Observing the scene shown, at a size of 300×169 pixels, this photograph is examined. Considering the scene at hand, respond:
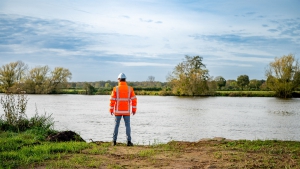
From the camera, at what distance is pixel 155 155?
7789 mm

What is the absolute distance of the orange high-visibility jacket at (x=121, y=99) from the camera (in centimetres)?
941

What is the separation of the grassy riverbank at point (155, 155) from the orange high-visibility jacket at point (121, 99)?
1.13m

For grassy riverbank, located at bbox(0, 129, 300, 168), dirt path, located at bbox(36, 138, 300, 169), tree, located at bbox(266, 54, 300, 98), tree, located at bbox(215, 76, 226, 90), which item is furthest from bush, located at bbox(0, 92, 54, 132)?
tree, located at bbox(215, 76, 226, 90)

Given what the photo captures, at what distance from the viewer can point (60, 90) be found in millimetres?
76312

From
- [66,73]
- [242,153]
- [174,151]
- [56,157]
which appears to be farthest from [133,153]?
[66,73]

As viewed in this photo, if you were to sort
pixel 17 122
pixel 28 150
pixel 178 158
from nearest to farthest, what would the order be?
1. pixel 178 158
2. pixel 28 150
3. pixel 17 122

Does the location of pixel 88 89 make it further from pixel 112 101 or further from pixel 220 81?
pixel 112 101

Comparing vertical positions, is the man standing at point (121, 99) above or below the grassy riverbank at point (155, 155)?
above

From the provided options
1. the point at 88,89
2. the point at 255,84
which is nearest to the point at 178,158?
the point at 88,89

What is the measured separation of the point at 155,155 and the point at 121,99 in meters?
2.32

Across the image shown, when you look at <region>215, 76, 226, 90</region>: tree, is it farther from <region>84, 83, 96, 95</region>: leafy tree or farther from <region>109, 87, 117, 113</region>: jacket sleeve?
<region>109, 87, 117, 113</region>: jacket sleeve

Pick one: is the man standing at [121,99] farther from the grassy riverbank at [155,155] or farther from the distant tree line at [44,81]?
the distant tree line at [44,81]

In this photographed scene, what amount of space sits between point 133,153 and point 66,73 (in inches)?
2739

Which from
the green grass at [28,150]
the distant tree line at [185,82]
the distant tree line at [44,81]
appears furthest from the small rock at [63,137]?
the distant tree line at [44,81]
